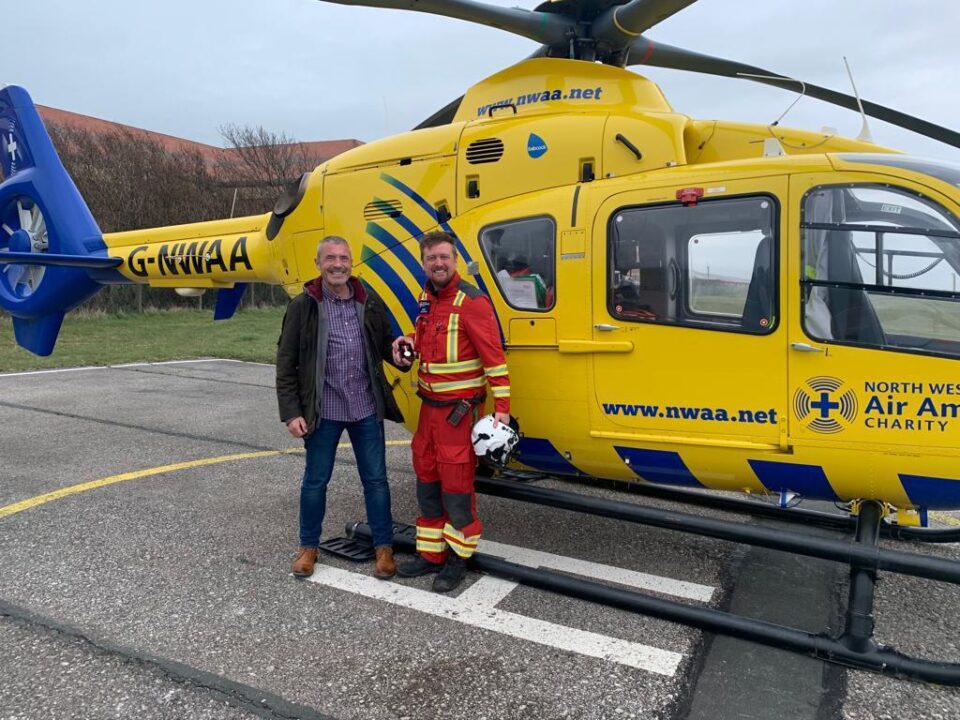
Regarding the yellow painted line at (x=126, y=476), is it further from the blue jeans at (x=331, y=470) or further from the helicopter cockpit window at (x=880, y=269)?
the helicopter cockpit window at (x=880, y=269)

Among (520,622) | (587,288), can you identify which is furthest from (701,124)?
(520,622)

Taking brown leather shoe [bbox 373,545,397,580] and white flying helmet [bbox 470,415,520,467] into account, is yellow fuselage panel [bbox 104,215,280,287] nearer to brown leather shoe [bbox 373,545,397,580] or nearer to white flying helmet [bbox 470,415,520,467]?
brown leather shoe [bbox 373,545,397,580]

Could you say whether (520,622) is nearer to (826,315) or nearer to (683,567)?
(683,567)

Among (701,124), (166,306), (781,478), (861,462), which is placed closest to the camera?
(861,462)

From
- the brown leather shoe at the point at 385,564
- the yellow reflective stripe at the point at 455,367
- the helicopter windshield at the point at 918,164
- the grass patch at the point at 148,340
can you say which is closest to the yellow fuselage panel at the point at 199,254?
the yellow reflective stripe at the point at 455,367

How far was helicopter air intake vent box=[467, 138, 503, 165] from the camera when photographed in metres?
4.03

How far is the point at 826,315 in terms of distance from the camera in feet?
10.1

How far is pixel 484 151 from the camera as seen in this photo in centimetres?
407

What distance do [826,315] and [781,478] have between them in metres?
0.80

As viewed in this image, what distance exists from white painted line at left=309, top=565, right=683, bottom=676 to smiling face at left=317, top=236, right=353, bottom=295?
65.0 inches

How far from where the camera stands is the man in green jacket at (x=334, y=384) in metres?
3.70

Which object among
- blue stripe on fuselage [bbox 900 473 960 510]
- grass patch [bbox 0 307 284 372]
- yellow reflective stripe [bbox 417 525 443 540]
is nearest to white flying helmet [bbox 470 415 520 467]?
yellow reflective stripe [bbox 417 525 443 540]

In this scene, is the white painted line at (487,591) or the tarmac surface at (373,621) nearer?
the tarmac surface at (373,621)

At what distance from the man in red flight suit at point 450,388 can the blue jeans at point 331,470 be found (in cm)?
28
